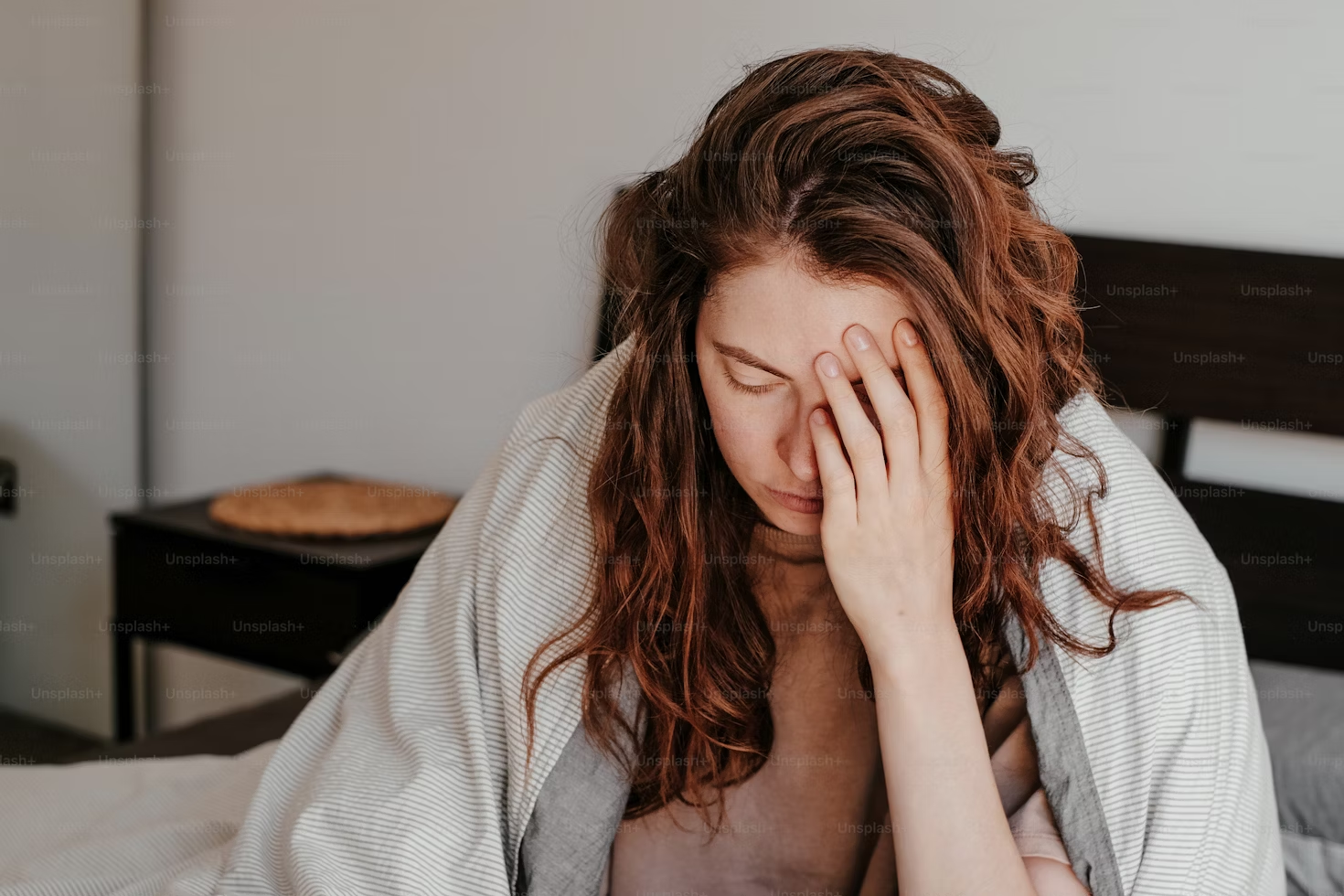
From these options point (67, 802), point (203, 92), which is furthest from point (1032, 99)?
point (203, 92)

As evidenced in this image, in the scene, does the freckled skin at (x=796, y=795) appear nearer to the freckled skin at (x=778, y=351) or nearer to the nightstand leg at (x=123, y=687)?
the freckled skin at (x=778, y=351)

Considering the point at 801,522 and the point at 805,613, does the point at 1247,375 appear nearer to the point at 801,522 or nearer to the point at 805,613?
the point at 805,613

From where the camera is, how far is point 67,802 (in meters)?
1.38

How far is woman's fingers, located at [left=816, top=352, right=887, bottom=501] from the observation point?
943 millimetres

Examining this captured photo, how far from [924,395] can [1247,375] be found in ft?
3.76

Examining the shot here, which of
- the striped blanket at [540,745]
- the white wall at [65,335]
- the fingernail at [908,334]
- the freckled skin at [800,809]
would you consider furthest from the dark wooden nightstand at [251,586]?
the fingernail at [908,334]

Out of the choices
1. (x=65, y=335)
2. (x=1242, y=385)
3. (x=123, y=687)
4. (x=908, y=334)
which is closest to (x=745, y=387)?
(x=908, y=334)

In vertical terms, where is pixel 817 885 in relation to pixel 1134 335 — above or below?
below

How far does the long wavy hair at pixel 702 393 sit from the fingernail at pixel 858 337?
38mm

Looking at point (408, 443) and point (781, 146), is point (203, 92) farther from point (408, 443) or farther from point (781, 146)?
point (781, 146)

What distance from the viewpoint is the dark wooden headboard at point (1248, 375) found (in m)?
1.83

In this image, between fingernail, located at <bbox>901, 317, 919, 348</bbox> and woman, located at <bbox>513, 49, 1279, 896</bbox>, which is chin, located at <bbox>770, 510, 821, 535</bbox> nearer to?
woman, located at <bbox>513, 49, 1279, 896</bbox>

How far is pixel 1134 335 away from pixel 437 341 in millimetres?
1327

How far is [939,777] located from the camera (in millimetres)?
994
